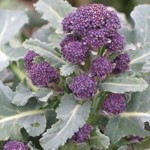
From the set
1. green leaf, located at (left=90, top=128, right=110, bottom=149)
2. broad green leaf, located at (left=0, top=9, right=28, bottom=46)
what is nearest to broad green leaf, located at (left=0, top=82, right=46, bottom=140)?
green leaf, located at (left=90, top=128, right=110, bottom=149)

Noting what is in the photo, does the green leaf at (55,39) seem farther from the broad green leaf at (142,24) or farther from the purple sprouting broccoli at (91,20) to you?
the broad green leaf at (142,24)

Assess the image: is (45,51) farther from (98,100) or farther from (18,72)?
(18,72)

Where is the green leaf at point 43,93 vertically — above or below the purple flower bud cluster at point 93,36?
below

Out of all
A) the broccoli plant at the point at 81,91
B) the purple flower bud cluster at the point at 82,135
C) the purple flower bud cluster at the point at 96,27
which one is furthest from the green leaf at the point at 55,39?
the purple flower bud cluster at the point at 82,135

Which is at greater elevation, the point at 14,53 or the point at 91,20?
the point at 91,20

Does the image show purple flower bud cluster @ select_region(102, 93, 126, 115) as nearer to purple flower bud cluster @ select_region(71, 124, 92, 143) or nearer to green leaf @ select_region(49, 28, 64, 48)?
purple flower bud cluster @ select_region(71, 124, 92, 143)

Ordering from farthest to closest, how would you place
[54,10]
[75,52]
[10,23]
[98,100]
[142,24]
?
[10,23]
[142,24]
[54,10]
[98,100]
[75,52]

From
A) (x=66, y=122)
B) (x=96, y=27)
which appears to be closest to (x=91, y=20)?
(x=96, y=27)
